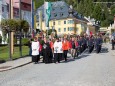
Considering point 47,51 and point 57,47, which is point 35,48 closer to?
point 47,51

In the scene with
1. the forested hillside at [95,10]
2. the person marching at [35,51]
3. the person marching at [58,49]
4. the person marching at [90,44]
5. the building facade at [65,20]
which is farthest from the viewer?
the forested hillside at [95,10]

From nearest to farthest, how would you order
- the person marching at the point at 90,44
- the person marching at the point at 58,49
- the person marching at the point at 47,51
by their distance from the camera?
the person marching at the point at 47,51 < the person marching at the point at 58,49 < the person marching at the point at 90,44

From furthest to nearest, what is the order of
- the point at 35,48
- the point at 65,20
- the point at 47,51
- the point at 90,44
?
the point at 65,20 → the point at 90,44 → the point at 47,51 → the point at 35,48

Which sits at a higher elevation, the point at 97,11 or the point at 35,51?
the point at 97,11

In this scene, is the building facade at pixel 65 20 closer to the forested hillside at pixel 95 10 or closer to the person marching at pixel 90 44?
the forested hillside at pixel 95 10

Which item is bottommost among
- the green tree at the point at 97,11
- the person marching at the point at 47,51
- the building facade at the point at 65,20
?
the person marching at the point at 47,51

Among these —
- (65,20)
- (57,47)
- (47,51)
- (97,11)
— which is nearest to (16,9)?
(65,20)

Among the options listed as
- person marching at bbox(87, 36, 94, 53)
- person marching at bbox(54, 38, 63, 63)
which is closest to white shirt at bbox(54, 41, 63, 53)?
person marching at bbox(54, 38, 63, 63)

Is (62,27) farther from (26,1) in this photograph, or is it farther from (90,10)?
(26,1)

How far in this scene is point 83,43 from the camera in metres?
39.7

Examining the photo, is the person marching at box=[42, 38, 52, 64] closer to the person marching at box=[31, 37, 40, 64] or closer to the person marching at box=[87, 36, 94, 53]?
the person marching at box=[31, 37, 40, 64]

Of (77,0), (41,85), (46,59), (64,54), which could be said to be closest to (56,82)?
(41,85)

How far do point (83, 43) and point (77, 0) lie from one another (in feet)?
371

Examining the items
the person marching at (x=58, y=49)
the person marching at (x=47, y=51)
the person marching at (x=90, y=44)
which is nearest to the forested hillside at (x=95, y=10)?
the person marching at (x=90, y=44)
